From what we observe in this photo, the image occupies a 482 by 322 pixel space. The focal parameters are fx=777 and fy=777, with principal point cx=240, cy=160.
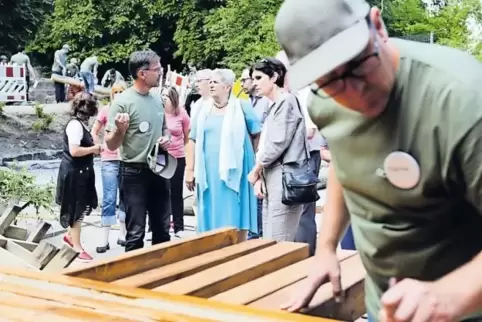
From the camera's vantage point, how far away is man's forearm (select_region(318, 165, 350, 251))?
2.39m

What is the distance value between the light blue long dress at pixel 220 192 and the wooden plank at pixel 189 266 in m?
2.89

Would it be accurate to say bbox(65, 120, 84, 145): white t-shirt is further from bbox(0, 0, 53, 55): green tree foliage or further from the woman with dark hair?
bbox(0, 0, 53, 55): green tree foliage

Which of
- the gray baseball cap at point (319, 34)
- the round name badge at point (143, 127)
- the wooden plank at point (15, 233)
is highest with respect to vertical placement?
the gray baseball cap at point (319, 34)

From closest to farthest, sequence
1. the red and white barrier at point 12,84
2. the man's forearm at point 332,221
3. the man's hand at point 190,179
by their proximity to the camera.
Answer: the man's forearm at point 332,221 < the man's hand at point 190,179 < the red and white barrier at point 12,84

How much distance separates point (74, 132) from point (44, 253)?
1.51 m

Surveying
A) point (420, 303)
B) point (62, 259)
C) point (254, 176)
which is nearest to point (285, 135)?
point (254, 176)

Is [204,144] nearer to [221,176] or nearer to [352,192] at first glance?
[221,176]

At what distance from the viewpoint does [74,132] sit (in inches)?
259

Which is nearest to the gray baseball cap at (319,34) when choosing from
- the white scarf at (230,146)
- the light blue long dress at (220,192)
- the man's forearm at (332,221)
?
the man's forearm at (332,221)

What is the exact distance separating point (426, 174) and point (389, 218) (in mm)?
232

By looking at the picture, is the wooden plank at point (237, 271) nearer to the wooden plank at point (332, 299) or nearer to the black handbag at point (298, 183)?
the wooden plank at point (332, 299)

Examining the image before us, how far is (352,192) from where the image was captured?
206 cm

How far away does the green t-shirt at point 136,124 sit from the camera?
19.7ft

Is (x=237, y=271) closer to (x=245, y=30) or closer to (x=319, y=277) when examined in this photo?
(x=319, y=277)
